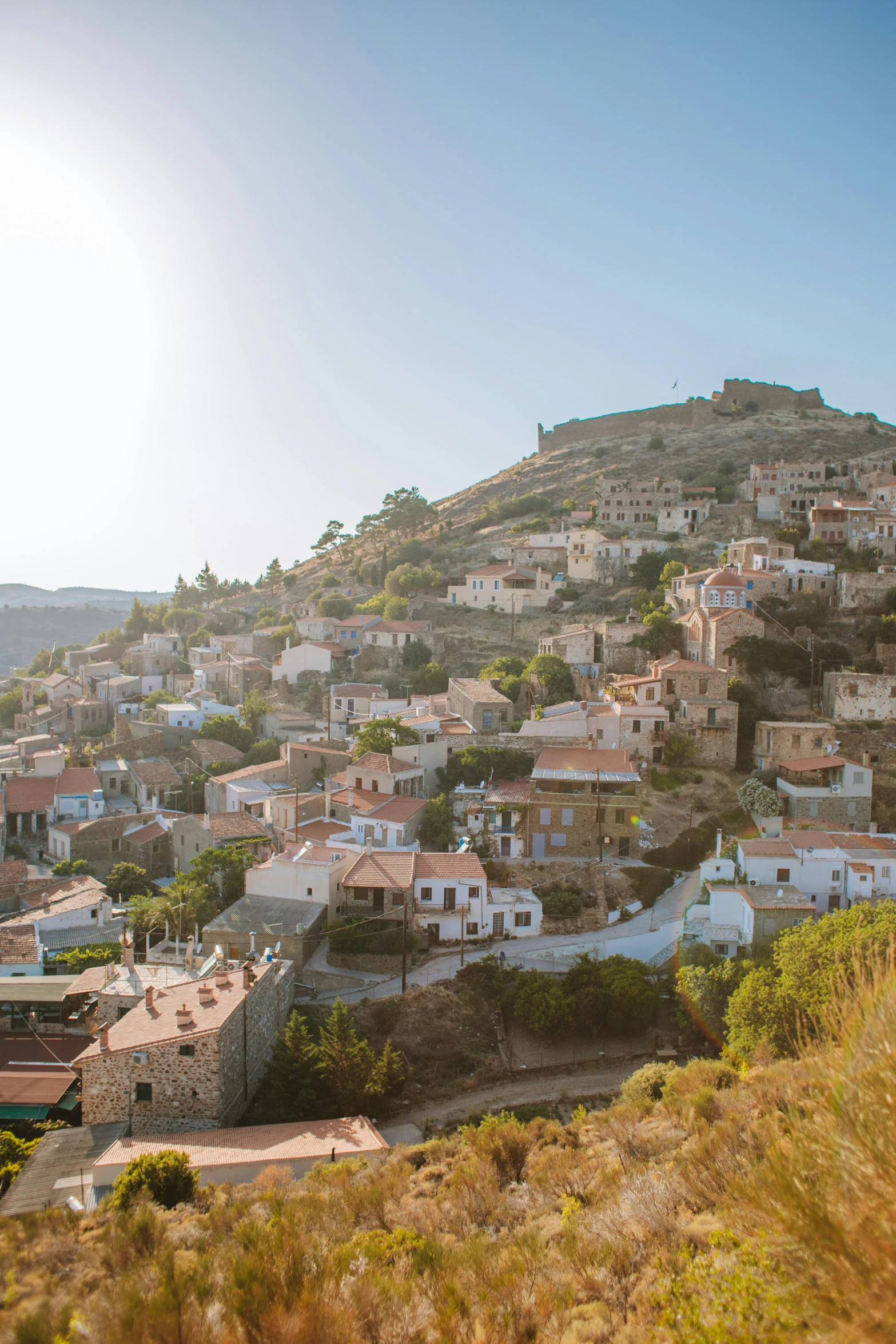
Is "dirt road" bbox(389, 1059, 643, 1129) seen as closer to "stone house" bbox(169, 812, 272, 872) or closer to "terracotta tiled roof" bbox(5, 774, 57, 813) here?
"stone house" bbox(169, 812, 272, 872)

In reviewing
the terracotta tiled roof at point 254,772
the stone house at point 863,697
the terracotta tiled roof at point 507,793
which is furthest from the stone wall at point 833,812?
the terracotta tiled roof at point 254,772

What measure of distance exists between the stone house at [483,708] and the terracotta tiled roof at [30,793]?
1519cm

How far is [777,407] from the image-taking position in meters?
72.6

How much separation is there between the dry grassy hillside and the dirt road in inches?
115

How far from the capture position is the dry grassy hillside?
390cm

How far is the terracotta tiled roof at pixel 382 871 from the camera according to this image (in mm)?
20391

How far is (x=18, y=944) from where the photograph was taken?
1916 cm

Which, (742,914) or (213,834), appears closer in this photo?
(742,914)

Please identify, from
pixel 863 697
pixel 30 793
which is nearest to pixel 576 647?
pixel 863 697

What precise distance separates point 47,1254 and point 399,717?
22.8 m

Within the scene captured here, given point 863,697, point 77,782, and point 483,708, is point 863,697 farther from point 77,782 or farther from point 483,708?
point 77,782

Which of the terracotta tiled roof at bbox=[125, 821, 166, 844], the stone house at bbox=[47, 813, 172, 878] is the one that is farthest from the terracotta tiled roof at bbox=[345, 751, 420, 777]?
the stone house at bbox=[47, 813, 172, 878]

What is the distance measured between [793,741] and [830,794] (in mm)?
2168

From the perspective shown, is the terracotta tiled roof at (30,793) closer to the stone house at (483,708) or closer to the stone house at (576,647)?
the stone house at (483,708)
